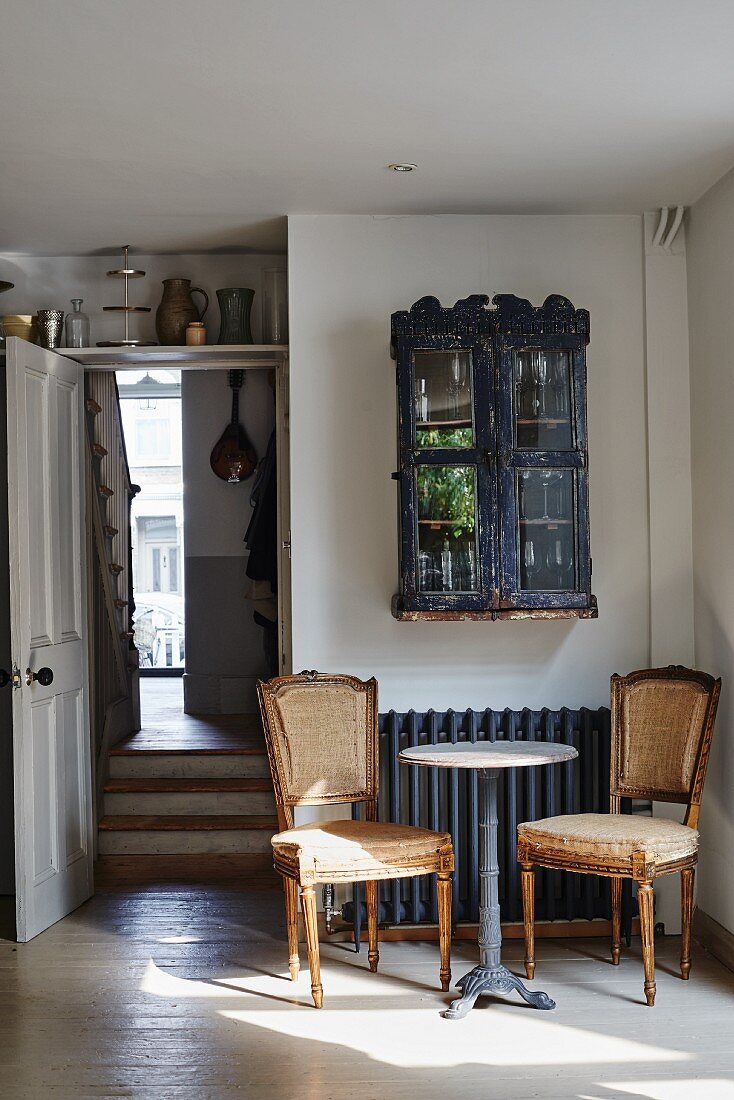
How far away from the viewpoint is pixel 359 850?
12.4 feet

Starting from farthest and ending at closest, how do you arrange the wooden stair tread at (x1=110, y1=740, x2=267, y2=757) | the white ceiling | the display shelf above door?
the wooden stair tread at (x1=110, y1=740, x2=267, y2=757)
the display shelf above door
the white ceiling

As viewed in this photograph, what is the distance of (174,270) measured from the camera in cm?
518

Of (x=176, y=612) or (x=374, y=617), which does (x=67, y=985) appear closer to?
(x=374, y=617)

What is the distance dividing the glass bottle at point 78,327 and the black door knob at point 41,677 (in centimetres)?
145

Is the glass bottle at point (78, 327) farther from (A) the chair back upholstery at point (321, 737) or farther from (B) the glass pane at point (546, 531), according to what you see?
(B) the glass pane at point (546, 531)

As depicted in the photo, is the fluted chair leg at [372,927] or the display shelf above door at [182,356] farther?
the display shelf above door at [182,356]

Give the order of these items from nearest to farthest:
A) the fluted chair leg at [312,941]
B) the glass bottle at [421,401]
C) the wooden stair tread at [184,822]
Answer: the fluted chair leg at [312,941] → the glass bottle at [421,401] → the wooden stair tread at [184,822]

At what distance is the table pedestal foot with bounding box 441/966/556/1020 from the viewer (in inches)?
145

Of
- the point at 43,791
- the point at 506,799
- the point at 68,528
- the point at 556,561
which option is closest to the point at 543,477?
the point at 556,561

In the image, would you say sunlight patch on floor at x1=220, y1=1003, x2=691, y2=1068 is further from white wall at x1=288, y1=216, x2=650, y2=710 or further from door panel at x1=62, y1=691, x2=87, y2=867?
door panel at x1=62, y1=691, x2=87, y2=867

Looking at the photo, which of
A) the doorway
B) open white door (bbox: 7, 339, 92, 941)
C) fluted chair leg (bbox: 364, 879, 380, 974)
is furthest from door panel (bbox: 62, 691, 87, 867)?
the doorway

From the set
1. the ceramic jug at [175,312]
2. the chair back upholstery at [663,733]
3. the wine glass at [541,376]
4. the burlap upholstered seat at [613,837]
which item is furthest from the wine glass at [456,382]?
the burlap upholstered seat at [613,837]

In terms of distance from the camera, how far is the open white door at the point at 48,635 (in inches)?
176

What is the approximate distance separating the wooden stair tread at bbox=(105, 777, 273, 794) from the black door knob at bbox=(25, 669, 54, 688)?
1176 mm
